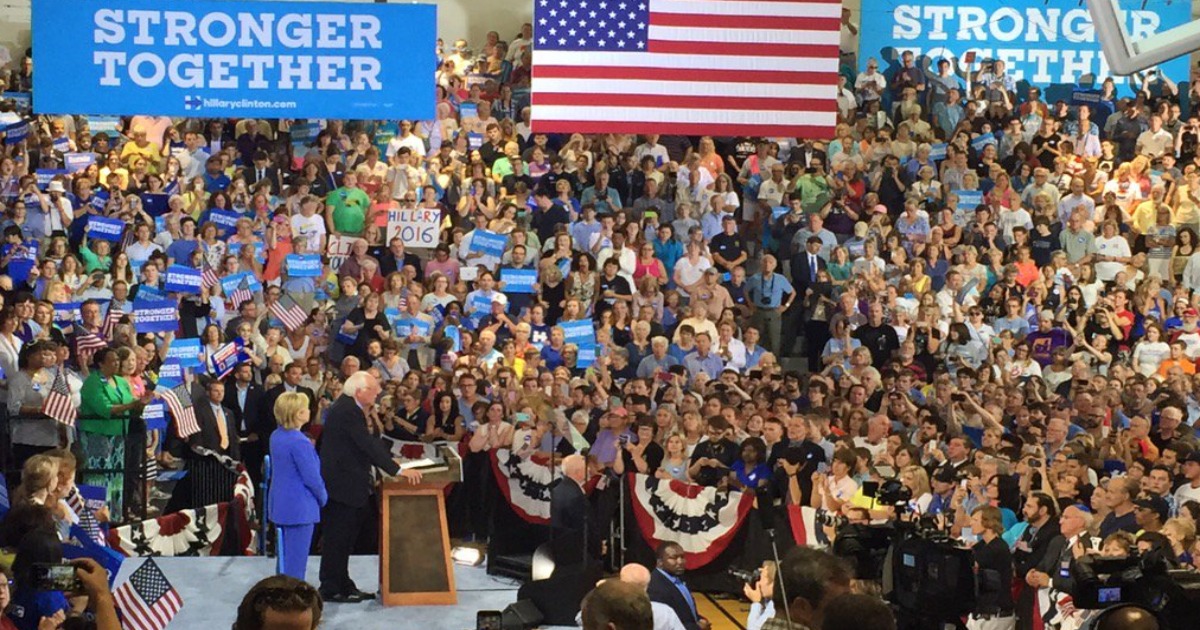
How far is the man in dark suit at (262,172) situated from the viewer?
21.7 meters

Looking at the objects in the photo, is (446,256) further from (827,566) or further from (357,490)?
(827,566)

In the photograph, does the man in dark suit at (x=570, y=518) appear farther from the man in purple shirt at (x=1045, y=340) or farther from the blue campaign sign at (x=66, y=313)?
the man in purple shirt at (x=1045, y=340)

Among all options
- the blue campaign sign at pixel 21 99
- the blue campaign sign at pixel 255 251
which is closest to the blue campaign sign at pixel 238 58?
the blue campaign sign at pixel 21 99

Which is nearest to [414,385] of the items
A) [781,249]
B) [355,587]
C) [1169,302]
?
[355,587]

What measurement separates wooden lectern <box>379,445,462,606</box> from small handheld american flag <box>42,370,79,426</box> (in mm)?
3065

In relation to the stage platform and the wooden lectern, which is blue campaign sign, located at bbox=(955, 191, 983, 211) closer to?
the stage platform

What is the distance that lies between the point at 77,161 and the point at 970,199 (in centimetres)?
1002

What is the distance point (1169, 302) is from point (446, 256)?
7856 mm

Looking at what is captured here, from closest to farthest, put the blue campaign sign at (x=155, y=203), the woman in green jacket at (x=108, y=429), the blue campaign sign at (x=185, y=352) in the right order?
1. the woman in green jacket at (x=108, y=429)
2. the blue campaign sign at (x=185, y=352)
3. the blue campaign sign at (x=155, y=203)

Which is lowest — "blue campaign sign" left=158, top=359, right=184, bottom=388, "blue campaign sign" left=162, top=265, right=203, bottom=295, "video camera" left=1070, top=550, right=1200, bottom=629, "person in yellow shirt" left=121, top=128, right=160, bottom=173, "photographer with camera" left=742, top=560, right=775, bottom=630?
"photographer with camera" left=742, top=560, right=775, bottom=630

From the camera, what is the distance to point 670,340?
19484 mm

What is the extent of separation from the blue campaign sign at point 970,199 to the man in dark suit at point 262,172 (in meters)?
7.82

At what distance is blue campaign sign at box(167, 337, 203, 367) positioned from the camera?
16.5 meters

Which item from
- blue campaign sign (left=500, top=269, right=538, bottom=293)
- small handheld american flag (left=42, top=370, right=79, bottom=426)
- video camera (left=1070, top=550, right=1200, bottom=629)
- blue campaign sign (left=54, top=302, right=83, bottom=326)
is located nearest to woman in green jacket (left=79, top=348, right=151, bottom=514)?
small handheld american flag (left=42, top=370, right=79, bottom=426)
